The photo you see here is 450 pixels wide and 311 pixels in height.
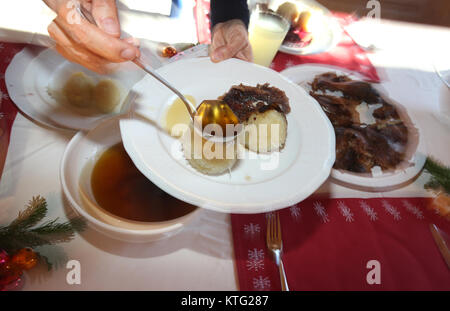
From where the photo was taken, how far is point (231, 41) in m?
0.65

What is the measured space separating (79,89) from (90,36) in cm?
9

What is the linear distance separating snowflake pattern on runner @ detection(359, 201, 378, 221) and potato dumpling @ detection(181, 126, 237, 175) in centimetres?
23

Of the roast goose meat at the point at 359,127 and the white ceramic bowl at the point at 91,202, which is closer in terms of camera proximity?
the white ceramic bowl at the point at 91,202

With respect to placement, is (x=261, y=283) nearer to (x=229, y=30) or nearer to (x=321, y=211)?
→ (x=321, y=211)

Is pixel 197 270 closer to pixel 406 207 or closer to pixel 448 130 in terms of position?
pixel 406 207

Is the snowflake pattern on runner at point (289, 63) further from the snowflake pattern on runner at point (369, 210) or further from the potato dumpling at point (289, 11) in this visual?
the snowflake pattern on runner at point (369, 210)

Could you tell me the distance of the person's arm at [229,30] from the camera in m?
0.61

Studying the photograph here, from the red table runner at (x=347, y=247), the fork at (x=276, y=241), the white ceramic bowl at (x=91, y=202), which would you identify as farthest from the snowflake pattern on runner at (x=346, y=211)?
the white ceramic bowl at (x=91, y=202)

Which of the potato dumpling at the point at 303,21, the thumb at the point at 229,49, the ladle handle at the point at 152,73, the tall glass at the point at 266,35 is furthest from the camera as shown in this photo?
the potato dumpling at the point at 303,21

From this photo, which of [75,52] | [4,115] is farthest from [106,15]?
[4,115]

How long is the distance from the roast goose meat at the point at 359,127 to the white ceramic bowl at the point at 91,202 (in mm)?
302

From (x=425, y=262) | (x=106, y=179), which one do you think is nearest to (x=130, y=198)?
(x=106, y=179)

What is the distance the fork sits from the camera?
0.39m
